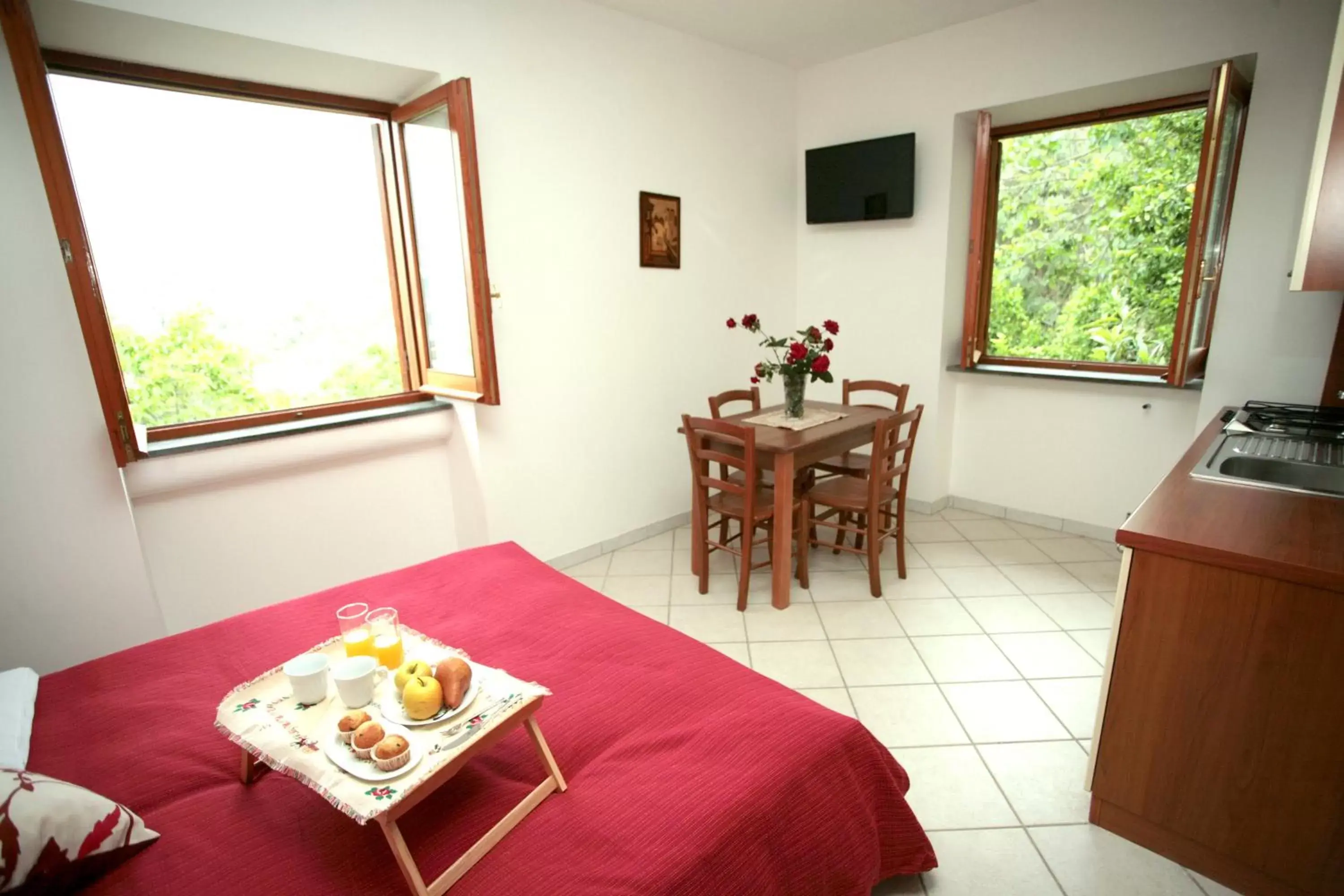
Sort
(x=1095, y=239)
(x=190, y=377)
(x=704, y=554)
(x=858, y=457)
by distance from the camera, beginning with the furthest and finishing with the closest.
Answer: (x=858, y=457), (x=1095, y=239), (x=704, y=554), (x=190, y=377)

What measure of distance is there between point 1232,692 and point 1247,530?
0.37m

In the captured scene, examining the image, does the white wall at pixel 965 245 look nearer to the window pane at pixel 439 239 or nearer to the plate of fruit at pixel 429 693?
the window pane at pixel 439 239

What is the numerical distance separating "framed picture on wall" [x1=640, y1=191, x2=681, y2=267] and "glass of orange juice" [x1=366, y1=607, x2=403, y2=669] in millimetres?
2504

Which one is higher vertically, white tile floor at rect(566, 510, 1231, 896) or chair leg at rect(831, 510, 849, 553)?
chair leg at rect(831, 510, 849, 553)

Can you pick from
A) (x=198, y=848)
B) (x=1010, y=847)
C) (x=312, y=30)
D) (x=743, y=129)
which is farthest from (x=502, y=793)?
(x=743, y=129)

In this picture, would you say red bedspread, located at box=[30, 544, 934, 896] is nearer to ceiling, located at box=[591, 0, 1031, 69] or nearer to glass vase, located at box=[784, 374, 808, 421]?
glass vase, located at box=[784, 374, 808, 421]

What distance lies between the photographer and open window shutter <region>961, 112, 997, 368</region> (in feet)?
11.5

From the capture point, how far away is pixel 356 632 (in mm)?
1348

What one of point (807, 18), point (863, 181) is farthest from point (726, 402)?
point (807, 18)

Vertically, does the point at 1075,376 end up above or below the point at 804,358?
below

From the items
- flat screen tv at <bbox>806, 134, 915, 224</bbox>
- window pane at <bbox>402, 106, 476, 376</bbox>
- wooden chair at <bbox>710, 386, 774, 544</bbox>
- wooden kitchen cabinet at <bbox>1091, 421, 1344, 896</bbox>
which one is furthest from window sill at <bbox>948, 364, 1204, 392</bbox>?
window pane at <bbox>402, 106, 476, 376</bbox>

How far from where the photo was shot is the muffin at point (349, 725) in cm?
109

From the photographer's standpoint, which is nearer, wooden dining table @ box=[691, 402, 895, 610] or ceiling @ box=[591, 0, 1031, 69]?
wooden dining table @ box=[691, 402, 895, 610]

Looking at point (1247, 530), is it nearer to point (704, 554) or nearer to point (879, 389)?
point (704, 554)
